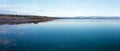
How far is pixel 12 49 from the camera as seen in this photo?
642 inches

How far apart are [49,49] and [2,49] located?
418cm

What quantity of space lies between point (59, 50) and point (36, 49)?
85.6 inches

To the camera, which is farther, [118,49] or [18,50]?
[118,49]

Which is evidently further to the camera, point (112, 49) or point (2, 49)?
point (112, 49)

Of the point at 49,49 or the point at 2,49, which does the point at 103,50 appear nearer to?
the point at 49,49

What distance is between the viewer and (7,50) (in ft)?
52.0

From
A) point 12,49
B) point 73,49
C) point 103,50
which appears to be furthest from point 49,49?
point 103,50

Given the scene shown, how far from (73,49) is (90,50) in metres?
1.56

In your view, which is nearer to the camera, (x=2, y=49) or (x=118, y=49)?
(x=2, y=49)

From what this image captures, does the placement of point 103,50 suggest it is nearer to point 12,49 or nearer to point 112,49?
point 112,49

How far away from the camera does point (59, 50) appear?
16359 millimetres

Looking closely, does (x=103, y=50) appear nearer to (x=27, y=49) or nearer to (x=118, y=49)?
(x=118, y=49)

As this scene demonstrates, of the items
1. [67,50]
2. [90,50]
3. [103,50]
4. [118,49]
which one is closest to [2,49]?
[67,50]

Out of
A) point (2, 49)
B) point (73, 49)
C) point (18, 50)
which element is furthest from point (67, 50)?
point (2, 49)
